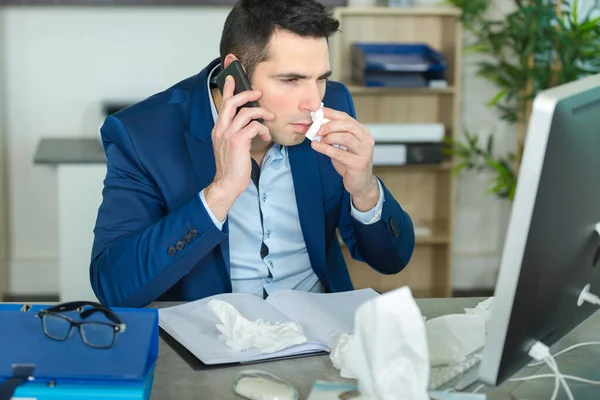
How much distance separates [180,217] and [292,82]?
1.21ft

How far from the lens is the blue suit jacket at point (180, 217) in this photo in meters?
1.78

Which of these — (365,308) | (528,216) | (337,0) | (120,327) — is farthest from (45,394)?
(337,0)

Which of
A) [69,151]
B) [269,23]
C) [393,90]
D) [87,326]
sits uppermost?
[269,23]

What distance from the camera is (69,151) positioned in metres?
3.62

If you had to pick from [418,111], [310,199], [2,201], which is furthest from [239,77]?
[2,201]

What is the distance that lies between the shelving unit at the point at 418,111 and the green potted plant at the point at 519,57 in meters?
0.13

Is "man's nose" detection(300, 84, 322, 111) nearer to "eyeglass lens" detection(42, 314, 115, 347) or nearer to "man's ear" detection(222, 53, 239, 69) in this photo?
"man's ear" detection(222, 53, 239, 69)

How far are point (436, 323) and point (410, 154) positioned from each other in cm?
232

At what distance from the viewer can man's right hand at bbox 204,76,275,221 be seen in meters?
1.78

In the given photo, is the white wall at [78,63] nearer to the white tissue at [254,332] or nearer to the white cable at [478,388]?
the white tissue at [254,332]

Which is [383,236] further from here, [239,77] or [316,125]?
[239,77]

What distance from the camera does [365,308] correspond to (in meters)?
1.06

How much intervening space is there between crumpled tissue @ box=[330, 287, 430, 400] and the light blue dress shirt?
2.82 ft

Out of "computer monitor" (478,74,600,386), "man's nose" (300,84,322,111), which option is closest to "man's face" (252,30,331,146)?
"man's nose" (300,84,322,111)
